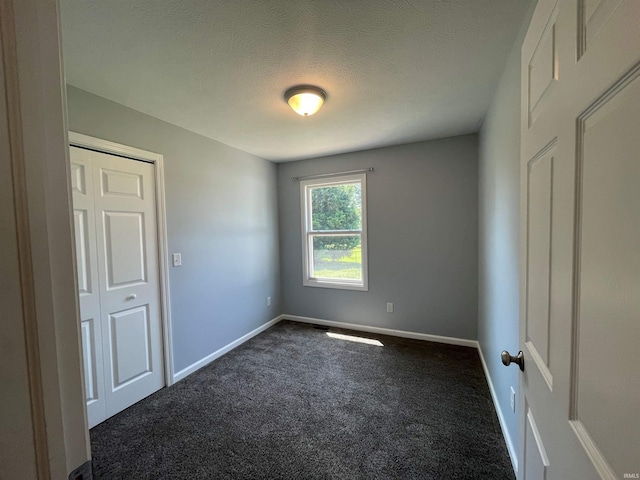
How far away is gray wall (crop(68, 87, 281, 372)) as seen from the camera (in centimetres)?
212

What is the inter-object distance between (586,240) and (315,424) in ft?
6.40

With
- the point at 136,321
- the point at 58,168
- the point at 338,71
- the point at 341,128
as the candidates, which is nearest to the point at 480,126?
the point at 341,128

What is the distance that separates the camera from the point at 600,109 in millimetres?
474

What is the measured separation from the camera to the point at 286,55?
1504 mm

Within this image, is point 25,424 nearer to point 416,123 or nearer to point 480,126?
point 416,123

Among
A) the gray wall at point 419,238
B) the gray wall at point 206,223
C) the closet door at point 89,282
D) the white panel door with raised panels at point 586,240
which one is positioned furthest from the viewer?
the gray wall at point 419,238

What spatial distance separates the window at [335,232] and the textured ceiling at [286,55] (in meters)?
1.23

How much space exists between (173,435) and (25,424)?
1.85m

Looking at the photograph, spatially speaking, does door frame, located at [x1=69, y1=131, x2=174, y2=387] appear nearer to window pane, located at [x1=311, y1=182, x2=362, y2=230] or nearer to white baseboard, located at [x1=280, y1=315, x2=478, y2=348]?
white baseboard, located at [x1=280, y1=315, x2=478, y2=348]

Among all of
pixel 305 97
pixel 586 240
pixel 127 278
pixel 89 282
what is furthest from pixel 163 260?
pixel 586 240

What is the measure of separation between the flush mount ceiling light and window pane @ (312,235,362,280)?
1.92 metres

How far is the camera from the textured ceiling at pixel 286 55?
4.00ft

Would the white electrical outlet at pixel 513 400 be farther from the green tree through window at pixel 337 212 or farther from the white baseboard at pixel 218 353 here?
the white baseboard at pixel 218 353

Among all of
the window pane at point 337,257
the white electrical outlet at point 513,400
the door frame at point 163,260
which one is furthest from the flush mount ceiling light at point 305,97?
the white electrical outlet at point 513,400
